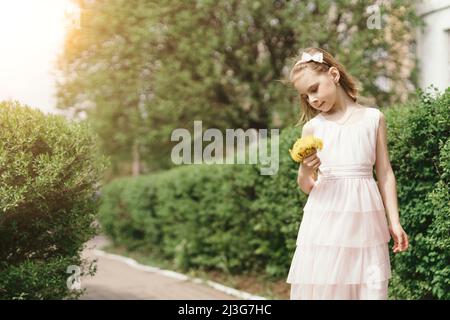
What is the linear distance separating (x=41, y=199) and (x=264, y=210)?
13.0 ft

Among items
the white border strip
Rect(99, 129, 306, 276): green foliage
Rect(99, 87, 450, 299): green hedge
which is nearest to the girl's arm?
Rect(99, 87, 450, 299): green hedge

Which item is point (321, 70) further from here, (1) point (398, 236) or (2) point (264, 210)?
(2) point (264, 210)

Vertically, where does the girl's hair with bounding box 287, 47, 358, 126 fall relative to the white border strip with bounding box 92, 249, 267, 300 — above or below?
above

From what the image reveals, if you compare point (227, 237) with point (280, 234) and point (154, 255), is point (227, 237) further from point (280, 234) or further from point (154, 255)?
point (154, 255)

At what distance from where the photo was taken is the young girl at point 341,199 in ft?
11.9

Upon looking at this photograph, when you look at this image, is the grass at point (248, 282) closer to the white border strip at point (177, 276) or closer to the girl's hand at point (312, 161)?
the white border strip at point (177, 276)

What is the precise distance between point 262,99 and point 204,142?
1853mm

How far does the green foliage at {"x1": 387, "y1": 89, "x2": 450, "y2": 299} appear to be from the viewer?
207 inches

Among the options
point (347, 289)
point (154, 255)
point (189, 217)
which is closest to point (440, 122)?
point (347, 289)

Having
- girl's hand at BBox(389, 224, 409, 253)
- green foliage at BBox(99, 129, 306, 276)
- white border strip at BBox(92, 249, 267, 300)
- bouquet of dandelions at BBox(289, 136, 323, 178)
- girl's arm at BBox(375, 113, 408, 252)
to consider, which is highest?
bouquet of dandelions at BBox(289, 136, 323, 178)

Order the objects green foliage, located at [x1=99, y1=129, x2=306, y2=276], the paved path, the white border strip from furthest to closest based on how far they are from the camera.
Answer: the paved path
the white border strip
green foliage, located at [x1=99, y1=129, x2=306, y2=276]

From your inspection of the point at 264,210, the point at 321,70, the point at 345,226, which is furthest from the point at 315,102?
the point at 264,210

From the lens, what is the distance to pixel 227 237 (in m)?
10.2

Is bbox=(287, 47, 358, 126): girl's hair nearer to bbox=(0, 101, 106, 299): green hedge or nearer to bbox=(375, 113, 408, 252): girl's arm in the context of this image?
bbox=(375, 113, 408, 252): girl's arm
